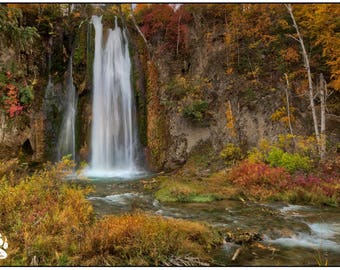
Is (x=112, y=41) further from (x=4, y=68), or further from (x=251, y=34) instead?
(x=4, y=68)

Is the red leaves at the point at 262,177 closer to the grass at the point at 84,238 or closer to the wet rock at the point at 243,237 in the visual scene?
the wet rock at the point at 243,237

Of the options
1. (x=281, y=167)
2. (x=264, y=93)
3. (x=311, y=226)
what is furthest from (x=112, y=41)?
(x=311, y=226)

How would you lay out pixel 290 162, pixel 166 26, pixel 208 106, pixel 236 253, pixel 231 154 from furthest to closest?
pixel 166 26 < pixel 208 106 < pixel 231 154 < pixel 290 162 < pixel 236 253

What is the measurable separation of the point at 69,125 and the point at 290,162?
13036mm

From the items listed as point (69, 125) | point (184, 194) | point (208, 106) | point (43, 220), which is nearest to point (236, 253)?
point (43, 220)

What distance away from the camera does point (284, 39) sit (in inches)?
784

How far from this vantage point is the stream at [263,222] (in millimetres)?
5727

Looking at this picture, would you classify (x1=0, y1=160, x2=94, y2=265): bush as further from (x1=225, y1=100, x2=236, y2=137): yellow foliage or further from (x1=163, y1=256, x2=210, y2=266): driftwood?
(x1=225, y1=100, x2=236, y2=137): yellow foliage

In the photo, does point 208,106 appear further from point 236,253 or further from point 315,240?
point 236,253

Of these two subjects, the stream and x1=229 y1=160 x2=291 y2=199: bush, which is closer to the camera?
the stream

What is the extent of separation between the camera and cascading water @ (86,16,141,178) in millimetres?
19266

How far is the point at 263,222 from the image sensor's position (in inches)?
320

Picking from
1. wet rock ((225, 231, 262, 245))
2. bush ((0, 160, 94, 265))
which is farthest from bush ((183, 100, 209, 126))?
wet rock ((225, 231, 262, 245))

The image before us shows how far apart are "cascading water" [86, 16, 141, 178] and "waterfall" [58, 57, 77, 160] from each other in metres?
1.27
